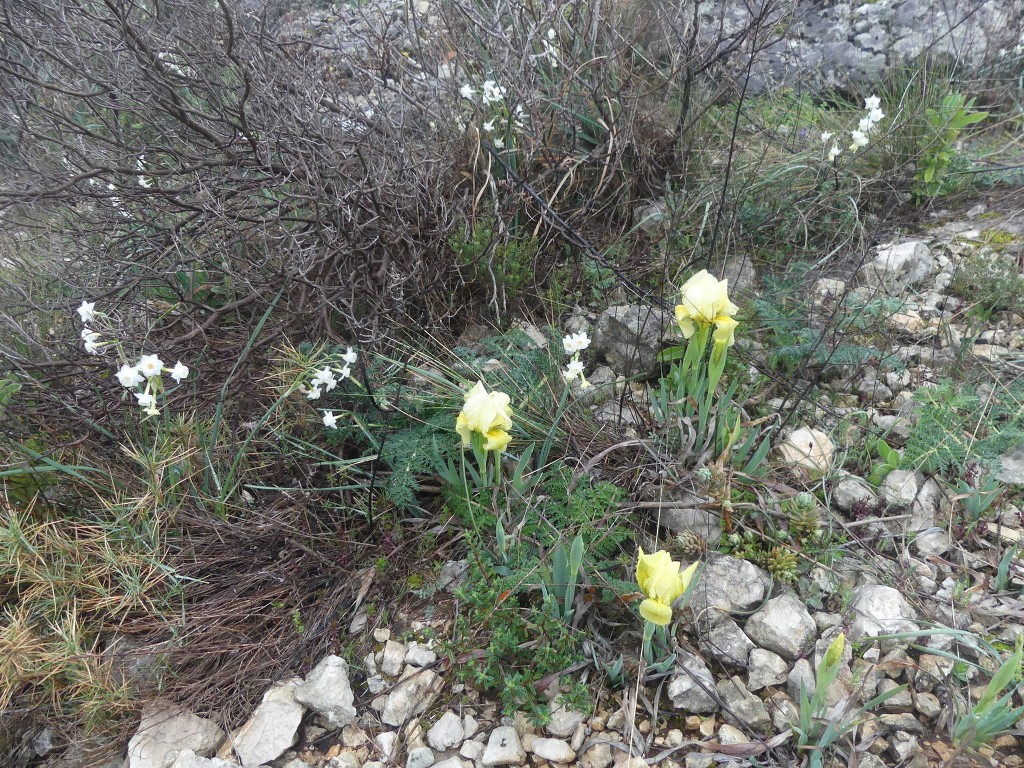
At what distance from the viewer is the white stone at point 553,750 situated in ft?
5.23

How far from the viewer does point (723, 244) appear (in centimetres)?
283

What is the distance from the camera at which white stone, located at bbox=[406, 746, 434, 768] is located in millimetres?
1625

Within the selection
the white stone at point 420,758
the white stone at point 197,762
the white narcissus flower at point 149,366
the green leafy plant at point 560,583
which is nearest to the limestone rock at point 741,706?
the green leafy plant at point 560,583

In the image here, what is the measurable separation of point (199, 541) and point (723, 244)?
2.29m

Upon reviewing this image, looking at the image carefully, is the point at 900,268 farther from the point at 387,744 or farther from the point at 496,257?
the point at 387,744

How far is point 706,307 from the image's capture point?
174 cm

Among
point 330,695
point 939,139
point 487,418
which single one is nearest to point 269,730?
point 330,695

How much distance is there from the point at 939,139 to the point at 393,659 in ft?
10.1

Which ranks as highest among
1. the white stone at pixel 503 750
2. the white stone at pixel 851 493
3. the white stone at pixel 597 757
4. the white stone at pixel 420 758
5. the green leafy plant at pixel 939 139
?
the green leafy plant at pixel 939 139

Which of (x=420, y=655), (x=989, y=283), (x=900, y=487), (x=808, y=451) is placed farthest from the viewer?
(x=989, y=283)

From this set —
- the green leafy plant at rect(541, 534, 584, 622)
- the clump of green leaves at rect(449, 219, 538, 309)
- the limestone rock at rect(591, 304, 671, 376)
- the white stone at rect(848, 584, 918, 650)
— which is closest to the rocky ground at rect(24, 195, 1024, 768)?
the white stone at rect(848, 584, 918, 650)

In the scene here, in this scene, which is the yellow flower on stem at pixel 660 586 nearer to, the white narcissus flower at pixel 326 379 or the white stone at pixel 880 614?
the white stone at pixel 880 614

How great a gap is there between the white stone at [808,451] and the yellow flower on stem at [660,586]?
31.8 inches

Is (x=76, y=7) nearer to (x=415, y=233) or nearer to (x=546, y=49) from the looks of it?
(x=415, y=233)
